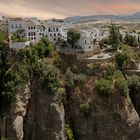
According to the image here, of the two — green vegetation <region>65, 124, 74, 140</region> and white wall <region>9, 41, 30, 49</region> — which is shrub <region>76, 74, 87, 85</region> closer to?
green vegetation <region>65, 124, 74, 140</region>

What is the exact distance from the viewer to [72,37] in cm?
5378

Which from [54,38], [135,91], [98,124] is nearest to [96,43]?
[54,38]

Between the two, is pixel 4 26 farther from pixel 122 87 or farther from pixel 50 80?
pixel 122 87

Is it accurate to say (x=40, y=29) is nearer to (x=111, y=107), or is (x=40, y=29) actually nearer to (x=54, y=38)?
(x=54, y=38)

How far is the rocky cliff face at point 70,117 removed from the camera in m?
45.8

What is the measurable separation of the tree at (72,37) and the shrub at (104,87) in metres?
7.78

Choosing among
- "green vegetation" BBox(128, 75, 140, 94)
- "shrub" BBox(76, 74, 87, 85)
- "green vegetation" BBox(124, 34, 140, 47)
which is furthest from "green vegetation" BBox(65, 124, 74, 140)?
"green vegetation" BBox(124, 34, 140, 47)

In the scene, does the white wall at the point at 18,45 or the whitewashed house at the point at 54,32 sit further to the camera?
the whitewashed house at the point at 54,32

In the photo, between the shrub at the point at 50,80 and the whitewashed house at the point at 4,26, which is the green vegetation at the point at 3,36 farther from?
the shrub at the point at 50,80

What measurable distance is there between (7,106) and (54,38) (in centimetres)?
1397

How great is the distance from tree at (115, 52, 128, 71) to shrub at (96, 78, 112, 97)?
3.55 meters

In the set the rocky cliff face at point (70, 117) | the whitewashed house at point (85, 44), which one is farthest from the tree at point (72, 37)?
the rocky cliff face at point (70, 117)

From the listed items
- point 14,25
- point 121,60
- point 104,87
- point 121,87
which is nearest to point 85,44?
point 121,60

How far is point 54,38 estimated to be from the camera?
186ft
